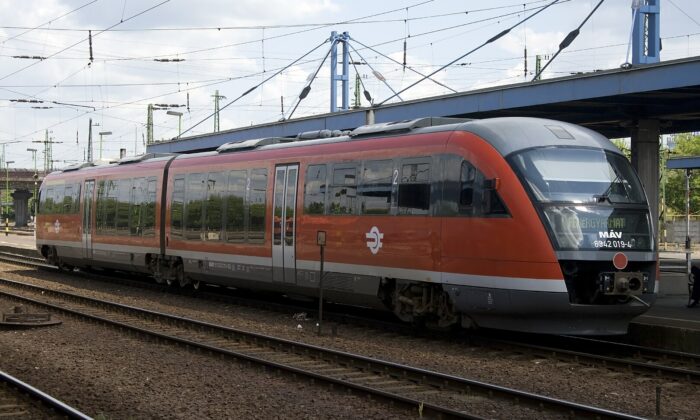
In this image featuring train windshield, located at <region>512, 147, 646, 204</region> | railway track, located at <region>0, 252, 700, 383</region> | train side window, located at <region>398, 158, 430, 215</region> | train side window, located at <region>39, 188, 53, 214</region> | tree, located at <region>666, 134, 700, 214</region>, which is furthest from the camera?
tree, located at <region>666, 134, 700, 214</region>

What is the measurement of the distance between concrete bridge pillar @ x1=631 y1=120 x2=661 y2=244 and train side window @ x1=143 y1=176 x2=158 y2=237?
37.4 feet

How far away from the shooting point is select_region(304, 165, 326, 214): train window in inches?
590

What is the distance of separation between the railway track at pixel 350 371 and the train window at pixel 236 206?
2464 millimetres

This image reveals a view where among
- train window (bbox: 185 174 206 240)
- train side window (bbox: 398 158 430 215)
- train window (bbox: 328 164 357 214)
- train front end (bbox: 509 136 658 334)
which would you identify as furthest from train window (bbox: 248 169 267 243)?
train front end (bbox: 509 136 658 334)

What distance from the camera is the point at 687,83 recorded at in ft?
50.2

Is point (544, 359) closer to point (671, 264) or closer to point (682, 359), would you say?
point (682, 359)

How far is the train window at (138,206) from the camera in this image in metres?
21.3

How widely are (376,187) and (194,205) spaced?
6.57m

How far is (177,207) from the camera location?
64.8 feet

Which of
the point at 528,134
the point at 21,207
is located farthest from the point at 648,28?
the point at 21,207

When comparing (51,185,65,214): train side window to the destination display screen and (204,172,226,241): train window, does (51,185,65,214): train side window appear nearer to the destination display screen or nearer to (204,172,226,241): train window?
(204,172,226,241): train window

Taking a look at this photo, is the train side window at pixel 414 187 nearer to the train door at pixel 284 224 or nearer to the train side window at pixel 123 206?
the train door at pixel 284 224

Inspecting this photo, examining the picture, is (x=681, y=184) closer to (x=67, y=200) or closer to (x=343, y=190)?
(x=67, y=200)

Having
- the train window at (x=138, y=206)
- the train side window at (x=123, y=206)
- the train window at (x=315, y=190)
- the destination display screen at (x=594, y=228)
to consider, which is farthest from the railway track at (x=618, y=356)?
the train side window at (x=123, y=206)
